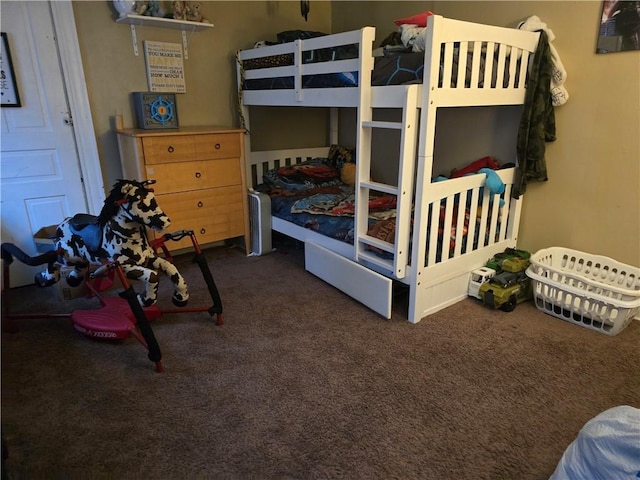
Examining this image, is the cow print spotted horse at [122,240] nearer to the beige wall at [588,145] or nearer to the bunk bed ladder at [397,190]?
the bunk bed ladder at [397,190]

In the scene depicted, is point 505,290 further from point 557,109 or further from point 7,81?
point 7,81

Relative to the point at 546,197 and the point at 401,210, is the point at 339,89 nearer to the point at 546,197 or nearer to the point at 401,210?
the point at 401,210

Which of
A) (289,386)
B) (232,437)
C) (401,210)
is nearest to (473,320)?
(401,210)

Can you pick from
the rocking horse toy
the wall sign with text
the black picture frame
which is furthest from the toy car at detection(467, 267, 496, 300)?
the black picture frame

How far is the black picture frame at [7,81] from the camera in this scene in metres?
2.45

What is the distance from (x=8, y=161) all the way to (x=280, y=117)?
1993 mm

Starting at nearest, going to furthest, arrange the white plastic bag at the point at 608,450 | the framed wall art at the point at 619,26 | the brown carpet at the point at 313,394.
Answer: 1. the white plastic bag at the point at 608,450
2. the brown carpet at the point at 313,394
3. the framed wall art at the point at 619,26

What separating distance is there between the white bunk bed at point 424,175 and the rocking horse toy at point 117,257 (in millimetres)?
864

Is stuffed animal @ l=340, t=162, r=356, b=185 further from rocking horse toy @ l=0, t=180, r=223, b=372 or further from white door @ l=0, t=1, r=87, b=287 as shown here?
white door @ l=0, t=1, r=87, b=287

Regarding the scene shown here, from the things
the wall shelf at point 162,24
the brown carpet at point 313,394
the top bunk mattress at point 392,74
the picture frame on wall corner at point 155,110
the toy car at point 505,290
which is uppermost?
the wall shelf at point 162,24

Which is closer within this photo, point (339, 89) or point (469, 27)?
point (469, 27)

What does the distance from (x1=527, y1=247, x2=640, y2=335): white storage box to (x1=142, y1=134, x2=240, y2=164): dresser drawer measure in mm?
2072

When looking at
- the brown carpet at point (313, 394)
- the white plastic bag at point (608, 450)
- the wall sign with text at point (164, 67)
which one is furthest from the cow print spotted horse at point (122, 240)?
the white plastic bag at point (608, 450)

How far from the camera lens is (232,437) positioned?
1.54 metres
